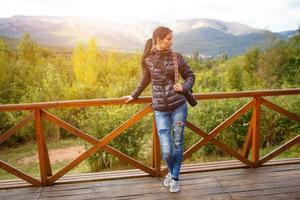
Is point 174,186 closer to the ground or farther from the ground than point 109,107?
farther from the ground

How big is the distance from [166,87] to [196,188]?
1.20 metres

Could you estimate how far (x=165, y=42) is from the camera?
3.29 metres

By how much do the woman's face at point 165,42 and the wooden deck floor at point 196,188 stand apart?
1540 mm

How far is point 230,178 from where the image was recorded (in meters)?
4.01

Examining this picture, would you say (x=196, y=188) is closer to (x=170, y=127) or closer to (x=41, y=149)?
(x=170, y=127)

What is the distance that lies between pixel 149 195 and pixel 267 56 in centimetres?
3234

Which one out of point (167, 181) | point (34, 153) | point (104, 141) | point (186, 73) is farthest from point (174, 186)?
point (34, 153)

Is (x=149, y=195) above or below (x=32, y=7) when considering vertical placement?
below

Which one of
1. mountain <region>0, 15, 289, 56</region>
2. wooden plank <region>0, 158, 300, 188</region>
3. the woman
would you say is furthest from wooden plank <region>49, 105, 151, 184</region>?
mountain <region>0, 15, 289, 56</region>

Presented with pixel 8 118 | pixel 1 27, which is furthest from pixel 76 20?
pixel 8 118

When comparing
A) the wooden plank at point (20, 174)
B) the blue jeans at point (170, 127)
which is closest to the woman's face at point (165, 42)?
the blue jeans at point (170, 127)

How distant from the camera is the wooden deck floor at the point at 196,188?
140 inches

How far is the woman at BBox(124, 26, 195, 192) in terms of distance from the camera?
A: 338 centimetres

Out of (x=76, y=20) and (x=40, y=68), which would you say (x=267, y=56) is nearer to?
(x=40, y=68)
